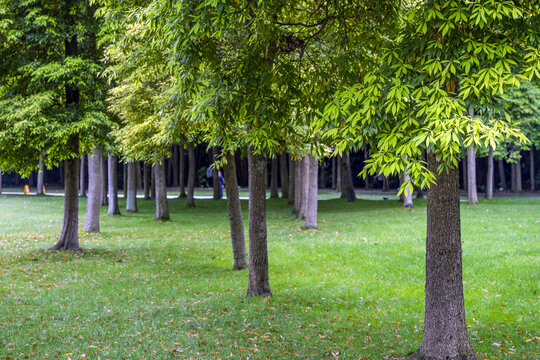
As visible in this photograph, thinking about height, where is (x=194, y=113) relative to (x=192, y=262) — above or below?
above

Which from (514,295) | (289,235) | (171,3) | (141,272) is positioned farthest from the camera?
(289,235)

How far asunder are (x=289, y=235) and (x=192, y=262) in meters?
4.83

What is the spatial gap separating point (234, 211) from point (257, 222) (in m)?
2.59

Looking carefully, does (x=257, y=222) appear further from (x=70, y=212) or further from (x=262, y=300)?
(x=70, y=212)

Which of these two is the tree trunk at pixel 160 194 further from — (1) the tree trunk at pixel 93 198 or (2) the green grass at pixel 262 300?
(2) the green grass at pixel 262 300

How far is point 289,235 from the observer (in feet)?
55.9

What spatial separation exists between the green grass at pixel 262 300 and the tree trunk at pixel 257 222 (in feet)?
1.68

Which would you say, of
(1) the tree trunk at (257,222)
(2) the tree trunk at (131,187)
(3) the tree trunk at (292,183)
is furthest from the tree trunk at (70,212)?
(3) the tree trunk at (292,183)

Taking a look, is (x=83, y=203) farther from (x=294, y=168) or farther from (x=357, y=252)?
(x=357, y=252)

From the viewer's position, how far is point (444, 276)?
18.6 feet

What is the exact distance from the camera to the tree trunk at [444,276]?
559cm

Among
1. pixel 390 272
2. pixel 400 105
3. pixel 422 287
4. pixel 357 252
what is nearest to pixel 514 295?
pixel 422 287

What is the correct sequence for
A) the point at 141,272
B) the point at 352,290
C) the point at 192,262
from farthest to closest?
the point at 192,262, the point at 141,272, the point at 352,290

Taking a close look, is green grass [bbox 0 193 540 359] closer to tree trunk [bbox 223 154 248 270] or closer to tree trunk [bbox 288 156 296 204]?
tree trunk [bbox 223 154 248 270]
